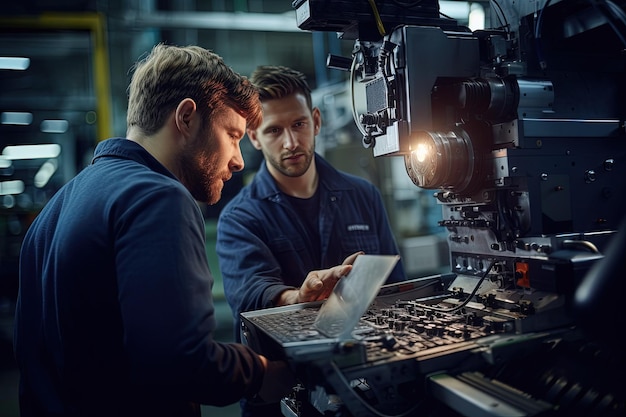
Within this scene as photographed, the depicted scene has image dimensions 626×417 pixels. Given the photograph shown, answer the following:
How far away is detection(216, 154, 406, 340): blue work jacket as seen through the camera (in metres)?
2.41

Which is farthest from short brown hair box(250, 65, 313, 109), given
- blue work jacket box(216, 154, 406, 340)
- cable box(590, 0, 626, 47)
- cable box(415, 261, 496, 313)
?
cable box(590, 0, 626, 47)

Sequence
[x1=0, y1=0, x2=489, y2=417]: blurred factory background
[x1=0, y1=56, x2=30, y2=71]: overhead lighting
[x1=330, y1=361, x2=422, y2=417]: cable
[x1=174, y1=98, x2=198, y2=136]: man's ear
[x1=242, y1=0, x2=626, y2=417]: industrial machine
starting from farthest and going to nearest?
1. [x1=0, y1=56, x2=30, y2=71]: overhead lighting
2. [x1=0, y1=0, x2=489, y2=417]: blurred factory background
3. [x1=174, y1=98, x2=198, y2=136]: man's ear
4. [x1=242, y1=0, x2=626, y2=417]: industrial machine
5. [x1=330, y1=361, x2=422, y2=417]: cable

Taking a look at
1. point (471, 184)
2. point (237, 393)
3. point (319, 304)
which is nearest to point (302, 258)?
point (319, 304)

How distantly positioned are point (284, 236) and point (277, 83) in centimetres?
80

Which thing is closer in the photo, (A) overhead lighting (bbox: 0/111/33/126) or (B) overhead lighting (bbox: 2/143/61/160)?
(A) overhead lighting (bbox: 0/111/33/126)

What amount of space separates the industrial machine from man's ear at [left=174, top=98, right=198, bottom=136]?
57cm

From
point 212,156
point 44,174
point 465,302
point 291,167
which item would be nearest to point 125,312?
point 212,156

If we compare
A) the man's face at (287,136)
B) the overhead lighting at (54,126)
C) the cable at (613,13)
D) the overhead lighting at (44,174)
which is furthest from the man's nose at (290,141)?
the overhead lighting at (44,174)

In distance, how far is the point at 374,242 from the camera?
2.82 metres

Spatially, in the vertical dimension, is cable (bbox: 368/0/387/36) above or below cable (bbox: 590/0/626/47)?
above

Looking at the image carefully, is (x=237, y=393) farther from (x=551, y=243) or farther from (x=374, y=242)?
(x=374, y=242)

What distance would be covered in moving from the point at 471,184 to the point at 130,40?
4416 millimetres

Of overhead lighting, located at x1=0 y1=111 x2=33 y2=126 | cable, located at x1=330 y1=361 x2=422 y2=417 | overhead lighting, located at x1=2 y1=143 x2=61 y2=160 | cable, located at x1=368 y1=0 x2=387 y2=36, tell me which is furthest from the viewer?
overhead lighting, located at x1=2 y1=143 x2=61 y2=160

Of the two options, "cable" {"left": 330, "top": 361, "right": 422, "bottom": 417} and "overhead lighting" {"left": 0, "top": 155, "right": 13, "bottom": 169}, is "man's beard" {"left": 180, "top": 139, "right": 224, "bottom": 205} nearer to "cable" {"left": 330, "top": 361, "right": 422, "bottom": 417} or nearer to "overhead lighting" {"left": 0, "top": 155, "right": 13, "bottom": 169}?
"cable" {"left": 330, "top": 361, "right": 422, "bottom": 417}
